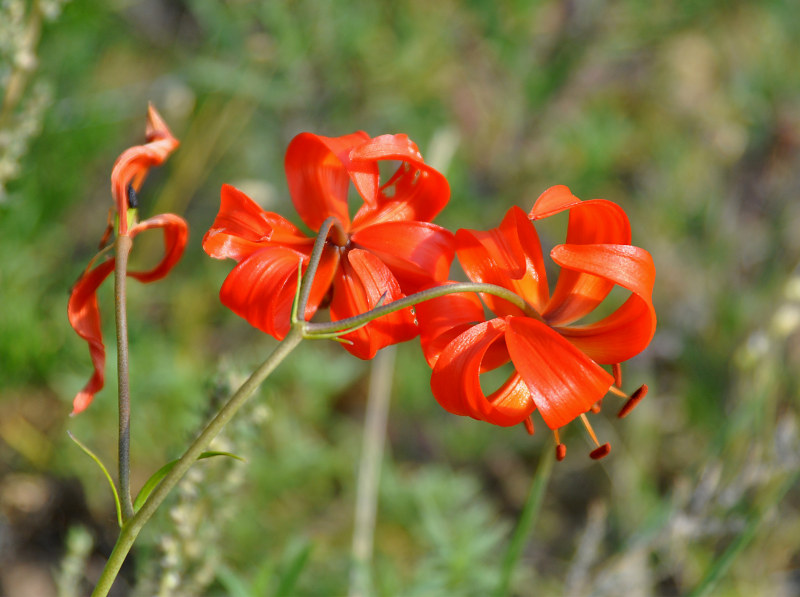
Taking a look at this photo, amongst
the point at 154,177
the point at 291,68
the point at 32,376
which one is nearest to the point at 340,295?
the point at 32,376

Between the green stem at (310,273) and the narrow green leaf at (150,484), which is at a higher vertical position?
the green stem at (310,273)

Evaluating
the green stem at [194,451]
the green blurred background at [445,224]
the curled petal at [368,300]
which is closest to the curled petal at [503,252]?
the curled petal at [368,300]

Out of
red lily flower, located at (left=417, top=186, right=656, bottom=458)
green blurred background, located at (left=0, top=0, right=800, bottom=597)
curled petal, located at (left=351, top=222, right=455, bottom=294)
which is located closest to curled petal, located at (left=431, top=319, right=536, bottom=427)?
red lily flower, located at (left=417, top=186, right=656, bottom=458)

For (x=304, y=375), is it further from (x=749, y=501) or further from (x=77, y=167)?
(x=749, y=501)

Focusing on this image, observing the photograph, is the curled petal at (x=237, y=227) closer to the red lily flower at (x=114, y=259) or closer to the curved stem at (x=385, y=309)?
the red lily flower at (x=114, y=259)

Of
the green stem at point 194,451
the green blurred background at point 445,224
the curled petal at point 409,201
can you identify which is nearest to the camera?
the green stem at point 194,451

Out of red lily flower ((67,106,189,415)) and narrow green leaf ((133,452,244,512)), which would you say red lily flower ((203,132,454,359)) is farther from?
narrow green leaf ((133,452,244,512))
